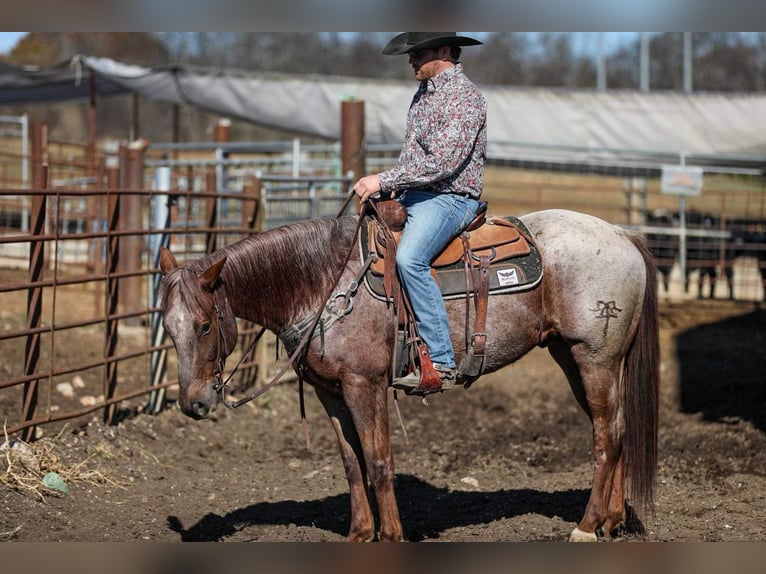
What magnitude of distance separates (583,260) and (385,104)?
7.59 meters

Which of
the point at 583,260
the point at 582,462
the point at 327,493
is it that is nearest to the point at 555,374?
the point at 582,462

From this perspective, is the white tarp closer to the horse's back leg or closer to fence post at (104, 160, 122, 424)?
fence post at (104, 160, 122, 424)

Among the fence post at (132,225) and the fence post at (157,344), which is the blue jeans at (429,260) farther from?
the fence post at (132,225)

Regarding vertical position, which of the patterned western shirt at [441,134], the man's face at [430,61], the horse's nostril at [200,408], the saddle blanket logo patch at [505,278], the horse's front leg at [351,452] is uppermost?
the man's face at [430,61]

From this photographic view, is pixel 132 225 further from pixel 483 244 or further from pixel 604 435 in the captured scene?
pixel 604 435

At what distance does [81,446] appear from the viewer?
569 centimetres

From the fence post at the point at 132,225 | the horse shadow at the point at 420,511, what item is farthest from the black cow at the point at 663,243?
the horse shadow at the point at 420,511

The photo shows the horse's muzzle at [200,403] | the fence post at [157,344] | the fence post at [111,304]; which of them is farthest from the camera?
the fence post at [157,344]

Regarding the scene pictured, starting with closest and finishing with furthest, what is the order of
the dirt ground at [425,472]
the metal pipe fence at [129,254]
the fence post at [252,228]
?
the dirt ground at [425,472] < the metal pipe fence at [129,254] < the fence post at [252,228]

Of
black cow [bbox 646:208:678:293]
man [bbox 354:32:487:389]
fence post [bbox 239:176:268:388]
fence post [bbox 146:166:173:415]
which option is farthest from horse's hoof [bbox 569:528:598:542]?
black cow [bbox 646:208:678:293]

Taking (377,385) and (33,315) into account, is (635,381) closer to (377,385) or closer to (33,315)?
(377,385)

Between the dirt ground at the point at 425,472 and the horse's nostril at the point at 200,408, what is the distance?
0.88 meters

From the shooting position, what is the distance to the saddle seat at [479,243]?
4309 mm

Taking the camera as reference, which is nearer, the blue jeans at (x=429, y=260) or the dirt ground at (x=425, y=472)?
the blue jeans at (x=429, y=260)
